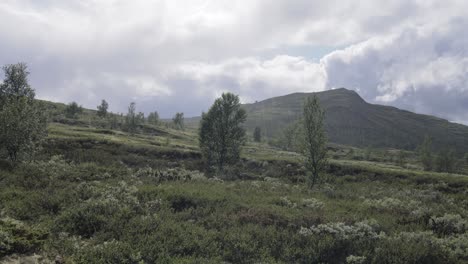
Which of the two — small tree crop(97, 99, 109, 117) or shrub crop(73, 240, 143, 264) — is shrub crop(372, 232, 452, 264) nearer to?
shrub crop(73, 240, 143, 264)

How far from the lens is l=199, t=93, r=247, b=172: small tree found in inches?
2080

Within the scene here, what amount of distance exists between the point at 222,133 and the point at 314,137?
18.5m

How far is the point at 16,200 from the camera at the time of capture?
54.8ft

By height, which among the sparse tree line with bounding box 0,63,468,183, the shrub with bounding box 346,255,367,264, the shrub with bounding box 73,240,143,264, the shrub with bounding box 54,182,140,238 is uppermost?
the sparse tree line with bounding box 0,63,468,183

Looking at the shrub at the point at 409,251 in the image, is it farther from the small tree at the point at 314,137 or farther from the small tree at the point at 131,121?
the small tree at the point at 131,121

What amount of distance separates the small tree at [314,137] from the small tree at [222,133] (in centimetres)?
1611

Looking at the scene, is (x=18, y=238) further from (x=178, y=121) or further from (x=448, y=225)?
(x=178, y=121)

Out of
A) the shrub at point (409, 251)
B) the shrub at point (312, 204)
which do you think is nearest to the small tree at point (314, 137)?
the shrub at point (312, 204)

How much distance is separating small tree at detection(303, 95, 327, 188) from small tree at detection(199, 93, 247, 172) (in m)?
16.1

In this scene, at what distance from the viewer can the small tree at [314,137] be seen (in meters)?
38.6

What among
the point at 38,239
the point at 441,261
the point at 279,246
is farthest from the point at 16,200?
the point at 441,261

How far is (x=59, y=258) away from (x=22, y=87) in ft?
178

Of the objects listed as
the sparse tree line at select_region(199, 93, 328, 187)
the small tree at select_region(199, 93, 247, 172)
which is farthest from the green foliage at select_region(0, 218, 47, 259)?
the small tree at select_region(199, 93, 247, 172)

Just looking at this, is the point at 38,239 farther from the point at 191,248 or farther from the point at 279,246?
the point at 279,246
